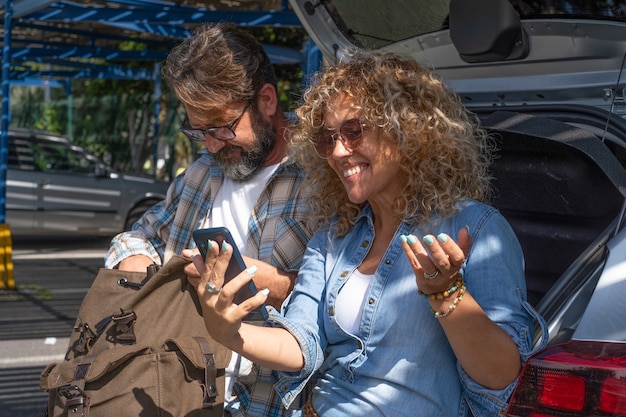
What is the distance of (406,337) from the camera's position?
6.64 feet

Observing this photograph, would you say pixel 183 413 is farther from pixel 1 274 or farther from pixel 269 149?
pixel 1 274

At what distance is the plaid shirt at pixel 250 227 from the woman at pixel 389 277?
21cm

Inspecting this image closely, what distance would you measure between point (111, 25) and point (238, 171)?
10.8 m

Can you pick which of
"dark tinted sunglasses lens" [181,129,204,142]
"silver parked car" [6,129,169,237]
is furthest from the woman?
"silver parked car" [6,129,169,237]

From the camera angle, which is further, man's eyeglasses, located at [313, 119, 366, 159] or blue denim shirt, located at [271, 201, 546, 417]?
man's eyeglasses, located at [313, 119, 366, 159]

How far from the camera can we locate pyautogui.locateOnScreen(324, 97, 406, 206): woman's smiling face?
2150 millimetres

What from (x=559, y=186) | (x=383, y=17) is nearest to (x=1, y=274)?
(x=383, y=17)

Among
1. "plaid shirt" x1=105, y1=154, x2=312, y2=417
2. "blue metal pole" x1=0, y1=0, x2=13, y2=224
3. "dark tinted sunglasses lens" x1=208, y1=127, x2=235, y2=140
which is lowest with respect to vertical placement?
"blue metal pole" x1=0, y1=0, x2=13, y2=224

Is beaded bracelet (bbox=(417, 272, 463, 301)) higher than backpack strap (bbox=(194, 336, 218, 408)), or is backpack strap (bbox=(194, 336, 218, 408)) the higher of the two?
beaded bracelet (bbox=(417, 272, 463, 301))

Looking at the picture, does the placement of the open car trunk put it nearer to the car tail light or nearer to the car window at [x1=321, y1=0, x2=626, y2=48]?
the car window at [x1=321, y1=0, x2=626, y2=48]

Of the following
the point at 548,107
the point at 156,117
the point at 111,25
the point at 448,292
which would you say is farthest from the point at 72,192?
the point at 448,292

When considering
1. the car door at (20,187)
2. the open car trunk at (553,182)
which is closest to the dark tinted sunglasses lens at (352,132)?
the open car trunk at (553,182)

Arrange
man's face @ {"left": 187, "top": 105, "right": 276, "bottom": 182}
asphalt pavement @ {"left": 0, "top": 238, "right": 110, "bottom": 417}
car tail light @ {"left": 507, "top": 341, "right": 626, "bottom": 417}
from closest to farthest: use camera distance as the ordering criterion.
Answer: car tail light @ {"left": 507, "top": 341, "right": 626, "bottom": 417} → man's face @ {"left": 187, "top": 105, "right": 276, "bottom": 182} → asphalt pavement @ {"left": 0, "top": 238, "right": 110, "bottom": 417}

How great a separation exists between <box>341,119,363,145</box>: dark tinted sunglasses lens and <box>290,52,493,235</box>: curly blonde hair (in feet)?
0.08
